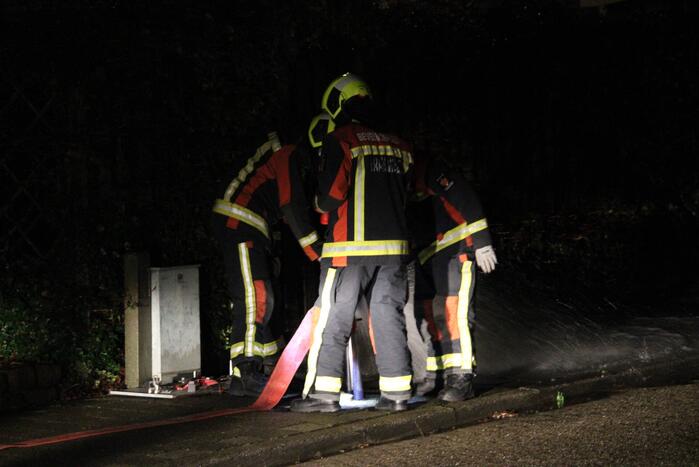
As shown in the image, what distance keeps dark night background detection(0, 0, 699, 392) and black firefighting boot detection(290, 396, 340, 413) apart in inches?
75.5

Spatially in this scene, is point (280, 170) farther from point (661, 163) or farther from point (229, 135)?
point (661, 163)

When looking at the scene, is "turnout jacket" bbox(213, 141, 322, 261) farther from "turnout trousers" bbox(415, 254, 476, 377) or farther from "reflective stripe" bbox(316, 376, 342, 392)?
"reflective stripe" bbox(316, 376, 342, 392)

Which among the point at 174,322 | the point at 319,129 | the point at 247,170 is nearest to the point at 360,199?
the point at 319,129

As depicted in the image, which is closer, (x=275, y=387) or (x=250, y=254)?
(x=275, y=387)

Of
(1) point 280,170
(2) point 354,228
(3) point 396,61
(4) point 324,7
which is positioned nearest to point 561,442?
(2) point 354,228

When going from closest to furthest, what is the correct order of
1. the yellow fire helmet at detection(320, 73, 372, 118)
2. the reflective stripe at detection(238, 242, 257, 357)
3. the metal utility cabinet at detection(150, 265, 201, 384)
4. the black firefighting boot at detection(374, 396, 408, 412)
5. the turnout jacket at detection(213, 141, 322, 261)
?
the black firefighting boot at detection(374, 396, 408, 412), the yellow fire helmet at detection(320, 73, 372, 118), the turnout jacket at detection(213, 141, 322, 261), the reflective stripe at detection(238, 242, 257, 357), the metal utility cabinet at detection(150, 265, 201, 384)

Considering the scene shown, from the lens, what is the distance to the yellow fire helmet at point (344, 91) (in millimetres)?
7348

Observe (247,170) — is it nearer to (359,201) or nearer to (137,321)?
(359,201)

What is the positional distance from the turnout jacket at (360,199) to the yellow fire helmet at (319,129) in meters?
0.50

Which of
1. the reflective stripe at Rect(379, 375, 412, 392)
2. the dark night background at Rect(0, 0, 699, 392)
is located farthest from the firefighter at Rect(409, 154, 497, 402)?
the dark night background at Rect(0, 0, 699, 392)

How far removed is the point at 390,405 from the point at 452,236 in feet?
4.26

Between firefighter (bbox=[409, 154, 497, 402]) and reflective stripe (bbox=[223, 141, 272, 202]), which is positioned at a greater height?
reflective stripe (bbox=[223, 141, 272, 202])

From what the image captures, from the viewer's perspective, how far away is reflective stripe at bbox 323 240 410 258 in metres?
7.22

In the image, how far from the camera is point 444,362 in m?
7.84
